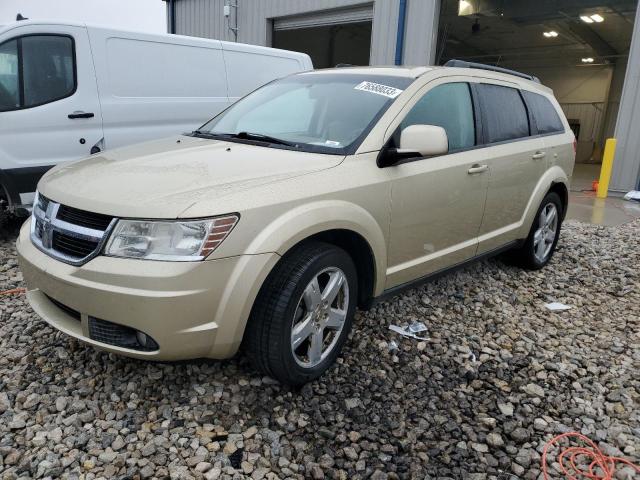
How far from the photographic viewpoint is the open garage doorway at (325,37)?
40.2ft

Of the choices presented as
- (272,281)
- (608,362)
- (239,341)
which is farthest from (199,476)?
(608,362)

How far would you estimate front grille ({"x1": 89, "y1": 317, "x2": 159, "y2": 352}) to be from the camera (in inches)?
88.0

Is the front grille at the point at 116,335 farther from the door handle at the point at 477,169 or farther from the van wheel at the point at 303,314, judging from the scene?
the door handle at the point at 477,169

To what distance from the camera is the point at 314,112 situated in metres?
3.25

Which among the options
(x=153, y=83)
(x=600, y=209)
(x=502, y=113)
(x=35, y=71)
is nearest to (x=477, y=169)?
(x=502, y=113)

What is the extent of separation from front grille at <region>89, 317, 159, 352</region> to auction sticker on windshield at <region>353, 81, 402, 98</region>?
6.37 feet

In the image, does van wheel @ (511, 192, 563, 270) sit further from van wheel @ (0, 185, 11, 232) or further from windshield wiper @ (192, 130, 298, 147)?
van wheel @ (0, 185, 11, 232)

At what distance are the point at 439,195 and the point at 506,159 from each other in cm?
95

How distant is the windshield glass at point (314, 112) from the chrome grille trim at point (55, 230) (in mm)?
1111

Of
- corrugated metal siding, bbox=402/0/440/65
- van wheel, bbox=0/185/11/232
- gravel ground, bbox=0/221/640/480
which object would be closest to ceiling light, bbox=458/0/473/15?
corrugated metal siding, bbox=402/0/440/65

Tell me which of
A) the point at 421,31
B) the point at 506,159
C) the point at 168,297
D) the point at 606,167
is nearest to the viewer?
the point at 168,297

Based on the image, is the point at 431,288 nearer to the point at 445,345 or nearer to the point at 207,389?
the point at 445,345

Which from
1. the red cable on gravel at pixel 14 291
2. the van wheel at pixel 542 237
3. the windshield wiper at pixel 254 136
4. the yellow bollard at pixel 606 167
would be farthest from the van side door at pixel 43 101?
the yellow bollard at pixel 606 167

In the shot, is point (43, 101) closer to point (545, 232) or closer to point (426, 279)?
point (426, 279)
